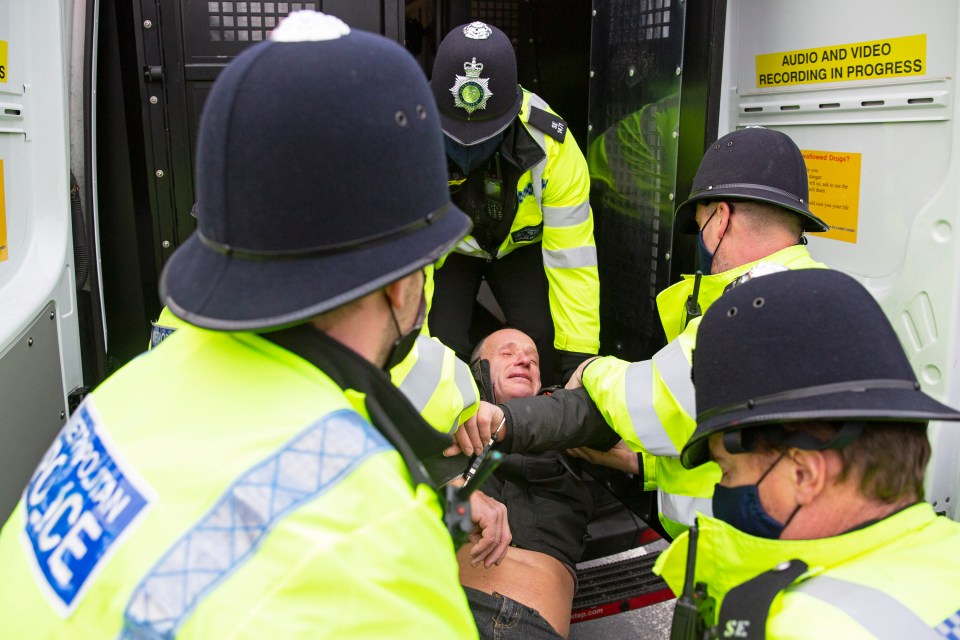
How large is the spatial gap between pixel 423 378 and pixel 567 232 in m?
1.80

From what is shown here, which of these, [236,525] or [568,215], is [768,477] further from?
[568,215]

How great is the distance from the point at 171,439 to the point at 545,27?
12.1ft

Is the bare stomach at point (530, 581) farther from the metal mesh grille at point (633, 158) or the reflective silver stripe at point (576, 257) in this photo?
the reflective silver stripe at point (576, 257)

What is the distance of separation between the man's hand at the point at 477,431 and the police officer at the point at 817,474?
821mm

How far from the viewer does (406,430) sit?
1.25 meters

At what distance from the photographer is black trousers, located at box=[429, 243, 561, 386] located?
3.81 metres

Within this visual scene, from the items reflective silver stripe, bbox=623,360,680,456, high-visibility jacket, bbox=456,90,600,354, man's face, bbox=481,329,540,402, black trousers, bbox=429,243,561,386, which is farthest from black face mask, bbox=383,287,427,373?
black trousers, bbox=429,243,561,386

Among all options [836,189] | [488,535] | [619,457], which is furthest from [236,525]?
[836,189]

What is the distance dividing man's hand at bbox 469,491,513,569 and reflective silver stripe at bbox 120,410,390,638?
5.54 ft

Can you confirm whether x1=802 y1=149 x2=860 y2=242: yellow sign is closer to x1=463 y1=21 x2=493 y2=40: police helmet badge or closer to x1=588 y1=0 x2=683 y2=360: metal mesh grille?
x1=588 y1=0 x2=683 y2=360: metal mesh grille

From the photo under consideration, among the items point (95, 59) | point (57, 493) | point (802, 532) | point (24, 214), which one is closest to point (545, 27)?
point (95, 59)

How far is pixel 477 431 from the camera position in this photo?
94.0 inches

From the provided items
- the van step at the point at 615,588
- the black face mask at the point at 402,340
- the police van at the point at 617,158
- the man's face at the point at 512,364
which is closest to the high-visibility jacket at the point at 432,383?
the black face mask at the point at 402,340

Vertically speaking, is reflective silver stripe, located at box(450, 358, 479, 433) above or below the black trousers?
above
